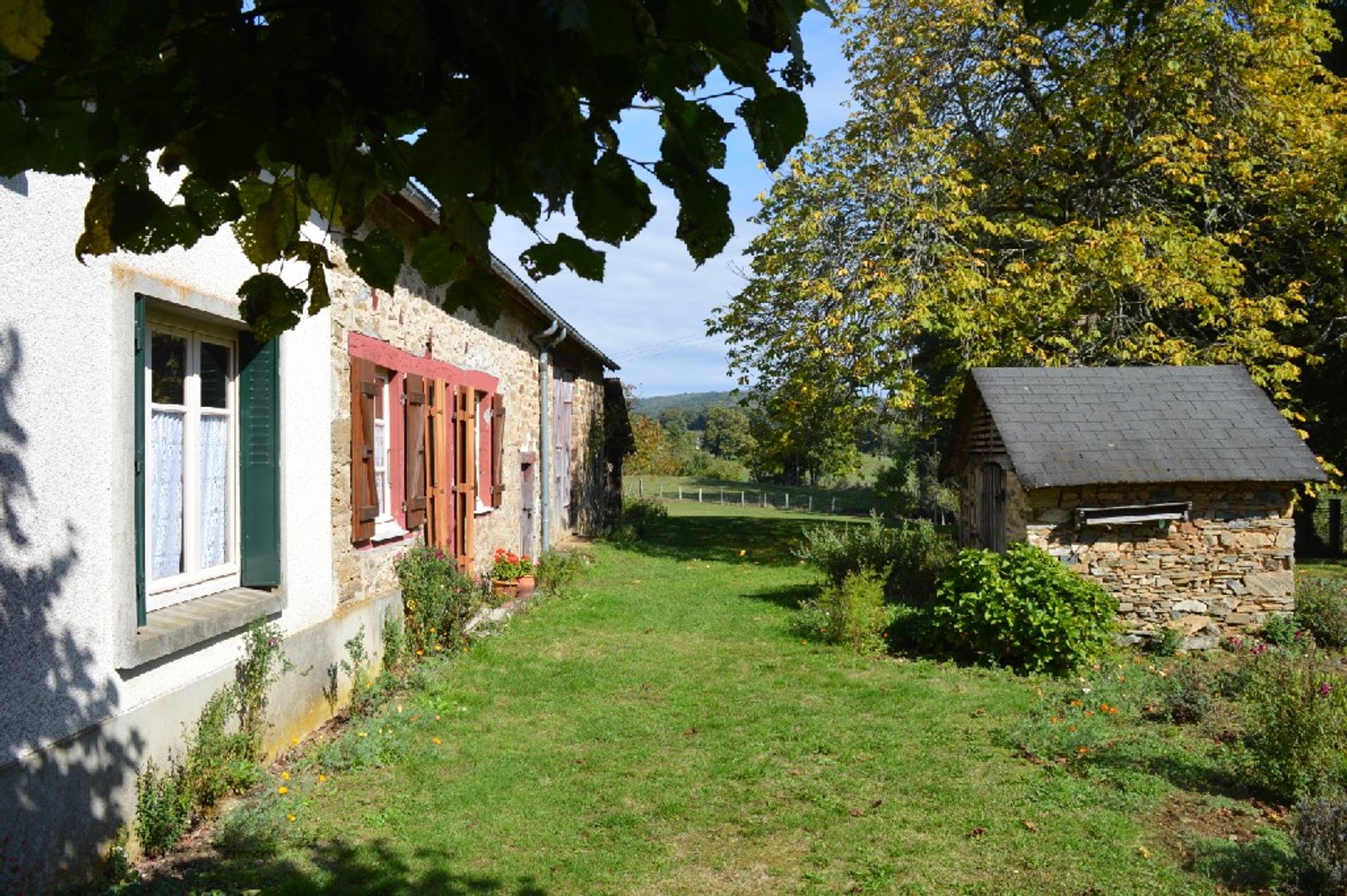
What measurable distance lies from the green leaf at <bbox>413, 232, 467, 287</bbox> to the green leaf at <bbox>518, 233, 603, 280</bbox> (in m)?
0.16

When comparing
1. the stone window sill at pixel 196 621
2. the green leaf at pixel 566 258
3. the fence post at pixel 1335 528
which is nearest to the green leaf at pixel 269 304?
the green leaf at pixel 566 258

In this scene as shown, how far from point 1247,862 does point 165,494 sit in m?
5.57

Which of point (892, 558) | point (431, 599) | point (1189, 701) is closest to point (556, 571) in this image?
point (431, 599)

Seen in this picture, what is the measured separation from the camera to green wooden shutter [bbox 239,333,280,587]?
5738 millimetres

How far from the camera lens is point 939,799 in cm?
552

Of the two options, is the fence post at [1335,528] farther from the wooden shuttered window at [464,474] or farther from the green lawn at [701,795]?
the wooden shuttered window at [464,474]

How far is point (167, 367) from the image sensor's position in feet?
16.7

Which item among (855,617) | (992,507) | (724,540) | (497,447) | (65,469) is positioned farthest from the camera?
(724,540)

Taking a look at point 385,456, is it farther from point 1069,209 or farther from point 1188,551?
point 1069,209

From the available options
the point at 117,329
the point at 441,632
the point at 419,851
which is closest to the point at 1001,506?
the point at 441,632

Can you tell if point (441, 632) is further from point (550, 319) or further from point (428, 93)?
point (428, 93)

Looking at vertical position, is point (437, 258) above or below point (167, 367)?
below

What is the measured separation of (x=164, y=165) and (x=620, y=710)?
5992mm

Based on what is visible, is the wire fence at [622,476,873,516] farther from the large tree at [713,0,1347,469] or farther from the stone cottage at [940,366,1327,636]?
the stone cottage at [940,366,1327,636]
